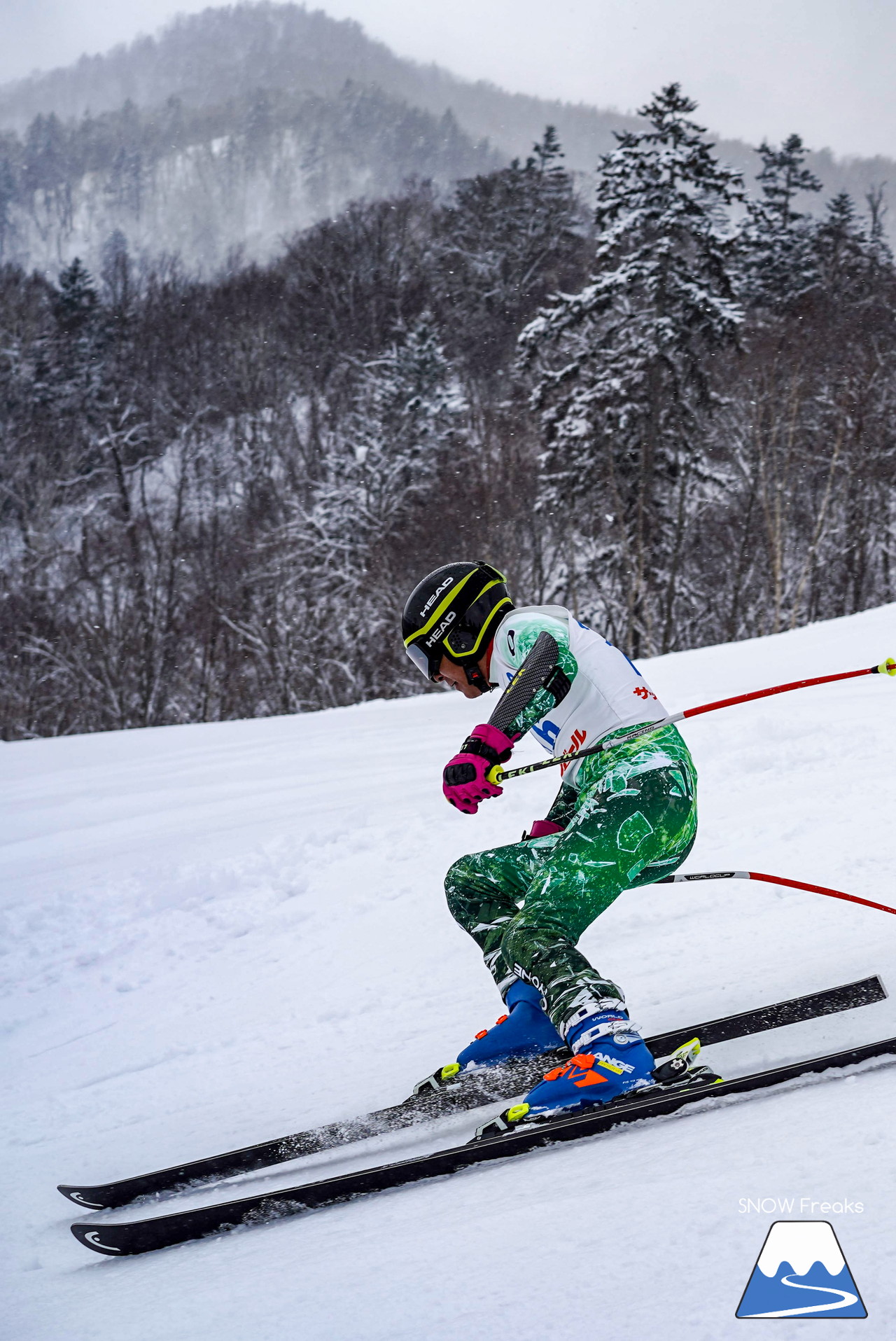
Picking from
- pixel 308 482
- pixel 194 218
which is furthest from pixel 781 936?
pixel 194 218

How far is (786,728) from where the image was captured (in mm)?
6793

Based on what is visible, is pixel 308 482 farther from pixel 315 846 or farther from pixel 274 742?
pixel 315 846

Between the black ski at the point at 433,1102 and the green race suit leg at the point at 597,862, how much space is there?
330 millimetres

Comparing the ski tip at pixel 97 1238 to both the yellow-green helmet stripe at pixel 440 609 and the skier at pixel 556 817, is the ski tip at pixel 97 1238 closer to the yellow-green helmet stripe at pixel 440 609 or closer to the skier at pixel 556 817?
the skier at pixel 556 817

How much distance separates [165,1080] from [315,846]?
2.36m

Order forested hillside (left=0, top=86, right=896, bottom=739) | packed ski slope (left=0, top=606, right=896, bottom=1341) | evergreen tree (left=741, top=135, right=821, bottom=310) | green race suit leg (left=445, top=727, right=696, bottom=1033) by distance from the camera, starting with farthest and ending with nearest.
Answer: evergreen tree (left=741, top=135, right=821, bottom=310)
forested hillside (left=0, top=86, right=896, bottom=739)
green race suit leg (left=445, top=727, right=696, bottom=1033)
packed ski slope (left=0, top=606, right=896, bottom=1341)

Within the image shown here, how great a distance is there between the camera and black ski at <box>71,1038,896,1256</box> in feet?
7.79

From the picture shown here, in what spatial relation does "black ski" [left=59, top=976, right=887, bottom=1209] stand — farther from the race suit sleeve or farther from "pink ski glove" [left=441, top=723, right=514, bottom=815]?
the race suit sleeve

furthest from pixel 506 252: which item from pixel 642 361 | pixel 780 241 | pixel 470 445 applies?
pixel 642 361

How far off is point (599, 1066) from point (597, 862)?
0.53m

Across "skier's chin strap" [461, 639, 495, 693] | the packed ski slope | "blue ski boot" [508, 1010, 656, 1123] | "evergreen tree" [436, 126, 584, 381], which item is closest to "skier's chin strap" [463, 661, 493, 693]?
"skier's chin strap" [461, 639, 495, 693]

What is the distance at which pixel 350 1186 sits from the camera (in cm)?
243

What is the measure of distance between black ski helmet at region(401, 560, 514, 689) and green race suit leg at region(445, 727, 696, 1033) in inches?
21.5

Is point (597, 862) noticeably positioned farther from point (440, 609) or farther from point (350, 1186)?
point (350, 1186)
